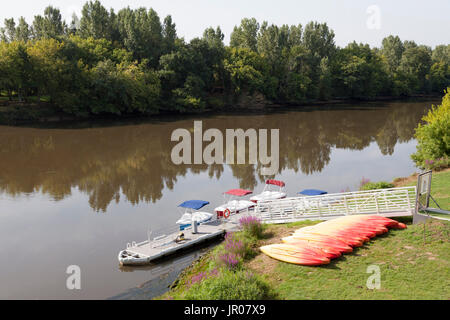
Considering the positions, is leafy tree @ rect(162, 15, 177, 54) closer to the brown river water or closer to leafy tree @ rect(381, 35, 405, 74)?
the brown river water

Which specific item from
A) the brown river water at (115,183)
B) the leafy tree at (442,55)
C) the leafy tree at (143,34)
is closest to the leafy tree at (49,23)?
the leafy tree at (143,34)

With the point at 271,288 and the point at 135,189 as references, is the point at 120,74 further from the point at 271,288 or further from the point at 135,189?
the point at 271,288

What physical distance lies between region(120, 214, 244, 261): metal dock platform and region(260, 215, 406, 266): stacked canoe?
483 centimetres

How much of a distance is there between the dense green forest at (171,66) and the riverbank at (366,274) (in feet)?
180

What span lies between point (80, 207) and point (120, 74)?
45138 millimetres

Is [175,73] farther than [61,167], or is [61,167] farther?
[175,73]

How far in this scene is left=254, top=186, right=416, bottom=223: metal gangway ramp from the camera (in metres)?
16.5

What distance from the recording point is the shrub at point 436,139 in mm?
27109

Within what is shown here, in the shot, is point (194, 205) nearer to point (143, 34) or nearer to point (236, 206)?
point (236, 206)
